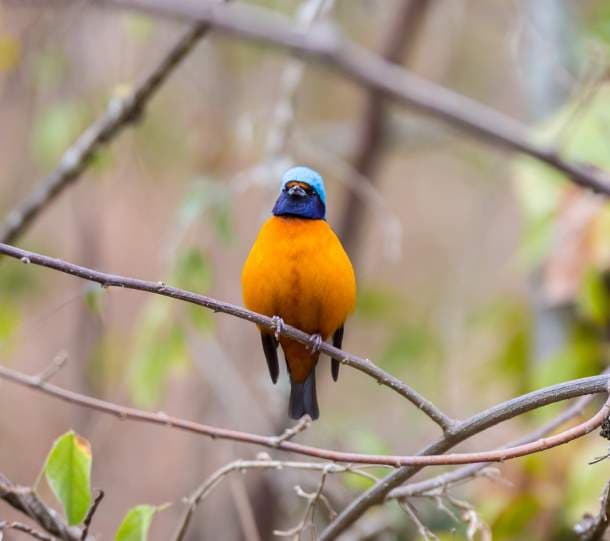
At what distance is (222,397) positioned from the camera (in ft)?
18.4

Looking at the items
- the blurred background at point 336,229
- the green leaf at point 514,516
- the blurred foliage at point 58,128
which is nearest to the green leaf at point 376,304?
the blurred background at point 336,229

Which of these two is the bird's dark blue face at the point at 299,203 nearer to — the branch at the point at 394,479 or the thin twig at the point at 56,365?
the thin twig at the point at 56,365

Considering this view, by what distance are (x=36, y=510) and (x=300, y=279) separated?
Answer: 1.03 metres

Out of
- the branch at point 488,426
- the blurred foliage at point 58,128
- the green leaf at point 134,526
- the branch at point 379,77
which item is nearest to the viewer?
the branch at point 488,426

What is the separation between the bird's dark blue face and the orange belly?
105mm

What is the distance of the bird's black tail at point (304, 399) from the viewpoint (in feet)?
9.55

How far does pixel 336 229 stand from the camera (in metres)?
5.96

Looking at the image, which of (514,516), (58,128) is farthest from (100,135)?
(514,516)

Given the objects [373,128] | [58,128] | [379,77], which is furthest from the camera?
[373,128]

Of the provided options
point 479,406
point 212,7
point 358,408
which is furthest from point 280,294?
point 358,408

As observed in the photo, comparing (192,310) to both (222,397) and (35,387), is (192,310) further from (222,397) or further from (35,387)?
(222,397)

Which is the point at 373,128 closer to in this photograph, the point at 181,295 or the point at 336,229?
the point at 336,229

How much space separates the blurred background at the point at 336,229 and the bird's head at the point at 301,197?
0.69 meters

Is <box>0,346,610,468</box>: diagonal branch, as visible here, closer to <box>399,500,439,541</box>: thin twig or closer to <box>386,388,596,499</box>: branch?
<box>399,500,439,541</box>: thin twig
